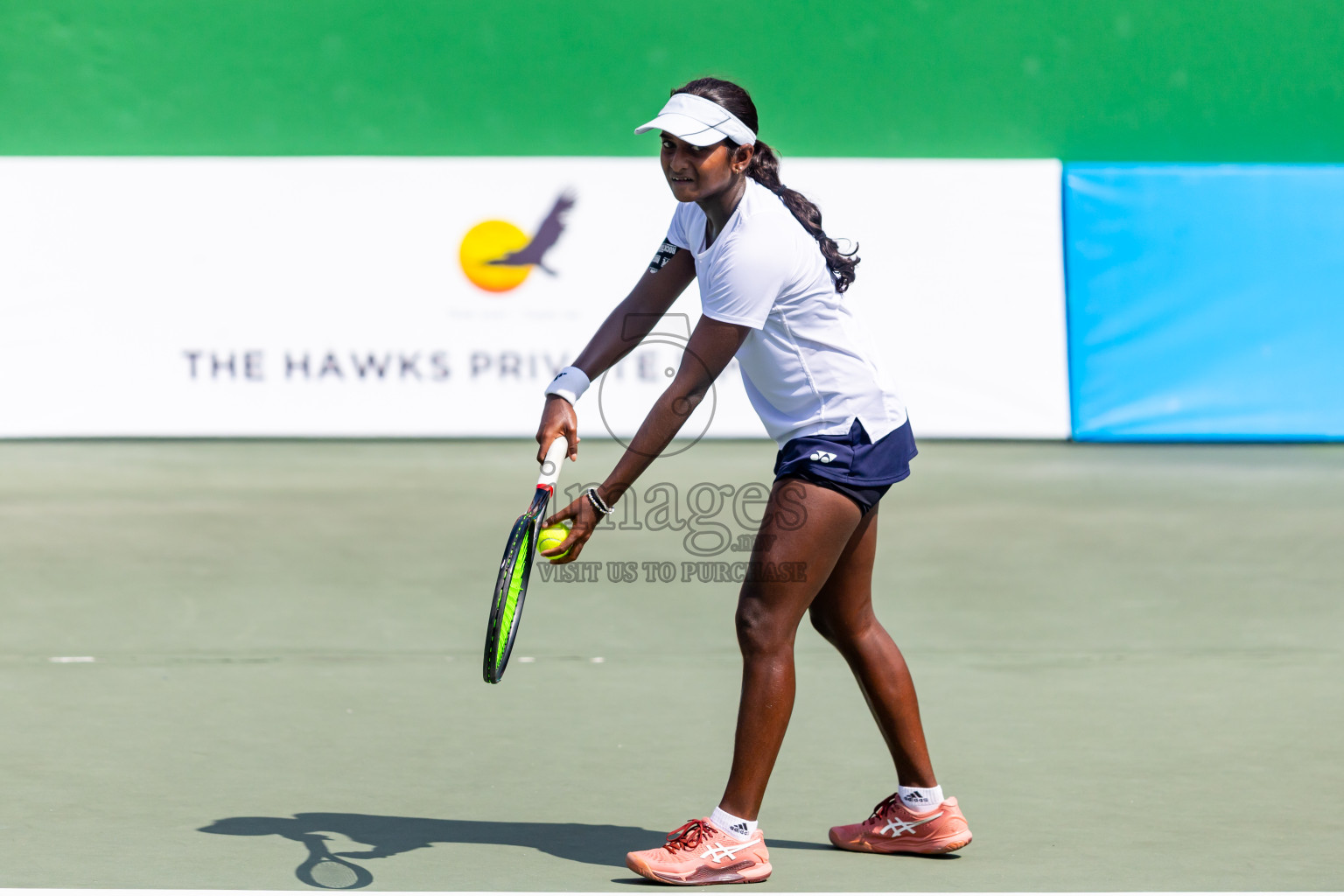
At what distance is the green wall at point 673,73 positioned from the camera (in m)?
12.6

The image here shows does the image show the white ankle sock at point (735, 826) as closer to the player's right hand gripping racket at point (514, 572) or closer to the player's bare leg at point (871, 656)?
the player's bare leg at point (871, 656)

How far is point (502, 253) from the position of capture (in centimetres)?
1120

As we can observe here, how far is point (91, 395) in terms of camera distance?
11.1m

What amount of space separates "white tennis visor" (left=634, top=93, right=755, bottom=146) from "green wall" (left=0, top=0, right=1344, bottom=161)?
9.21m

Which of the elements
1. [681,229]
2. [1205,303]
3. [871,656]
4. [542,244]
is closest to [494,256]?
[542,244]

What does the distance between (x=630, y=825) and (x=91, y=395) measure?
8.30 m

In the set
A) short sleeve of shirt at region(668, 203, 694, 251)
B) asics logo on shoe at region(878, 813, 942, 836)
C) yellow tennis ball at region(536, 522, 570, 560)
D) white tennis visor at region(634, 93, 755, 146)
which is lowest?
asics logo on shoe at region(878, 813, 942, 836)

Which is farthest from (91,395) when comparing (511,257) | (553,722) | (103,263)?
(553,722)

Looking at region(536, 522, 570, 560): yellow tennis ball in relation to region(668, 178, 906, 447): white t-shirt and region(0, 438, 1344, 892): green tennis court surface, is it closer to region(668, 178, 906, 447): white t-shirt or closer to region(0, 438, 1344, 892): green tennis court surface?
region(668, 178, 906, 447): white t-shirt

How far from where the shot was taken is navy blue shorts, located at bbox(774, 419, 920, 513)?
3629mm

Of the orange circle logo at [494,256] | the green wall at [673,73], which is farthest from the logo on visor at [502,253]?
the green wall at [673,73]

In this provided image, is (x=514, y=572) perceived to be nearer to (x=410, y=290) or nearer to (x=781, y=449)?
(x=781, y=449)

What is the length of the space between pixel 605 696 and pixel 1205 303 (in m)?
7.57

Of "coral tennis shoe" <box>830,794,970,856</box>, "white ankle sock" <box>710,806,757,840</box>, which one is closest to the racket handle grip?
"white ankle sock" <box>710,806,757,840</box>
